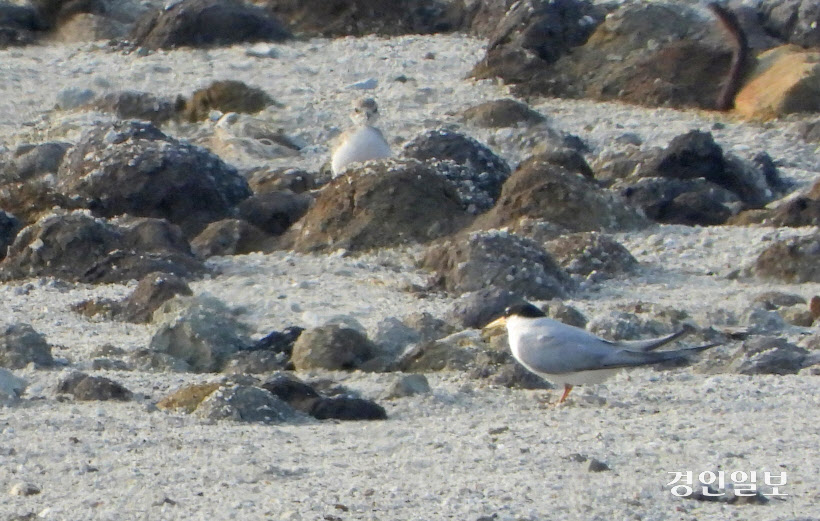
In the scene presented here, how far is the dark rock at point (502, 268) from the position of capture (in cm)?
722

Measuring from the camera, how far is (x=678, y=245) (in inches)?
330

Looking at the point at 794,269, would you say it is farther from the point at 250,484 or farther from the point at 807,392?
the point at 250,484

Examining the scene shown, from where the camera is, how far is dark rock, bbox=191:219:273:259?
8.41 metres

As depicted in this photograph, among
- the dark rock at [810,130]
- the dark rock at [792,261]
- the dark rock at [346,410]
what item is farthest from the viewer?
the dark rock at [810,130]

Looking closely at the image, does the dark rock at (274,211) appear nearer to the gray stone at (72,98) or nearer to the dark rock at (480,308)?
the dark rock at (480,308)

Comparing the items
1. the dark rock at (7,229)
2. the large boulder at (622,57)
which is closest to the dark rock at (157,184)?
the dark rock at (7,229)

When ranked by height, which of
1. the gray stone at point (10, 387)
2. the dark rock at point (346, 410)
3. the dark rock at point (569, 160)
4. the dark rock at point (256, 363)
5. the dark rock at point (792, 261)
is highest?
the gray stone at point (10, 387)

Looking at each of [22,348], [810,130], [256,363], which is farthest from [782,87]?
[22,348]

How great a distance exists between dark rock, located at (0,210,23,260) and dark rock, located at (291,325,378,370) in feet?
9.63

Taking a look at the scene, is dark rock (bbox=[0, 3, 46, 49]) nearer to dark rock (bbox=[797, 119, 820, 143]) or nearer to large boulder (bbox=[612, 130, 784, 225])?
large boulder (bbox=[612, 130, 784, 225])

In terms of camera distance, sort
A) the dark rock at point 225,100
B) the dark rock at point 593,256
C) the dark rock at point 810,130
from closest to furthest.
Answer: the dark rock at point 593,256, the dark rock at point 810,130, the dark rock at point 225,100

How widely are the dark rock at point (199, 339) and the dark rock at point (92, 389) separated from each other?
82 centimetres

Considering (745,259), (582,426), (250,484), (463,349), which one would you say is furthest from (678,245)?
(250,484)

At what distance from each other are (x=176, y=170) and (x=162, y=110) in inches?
107
